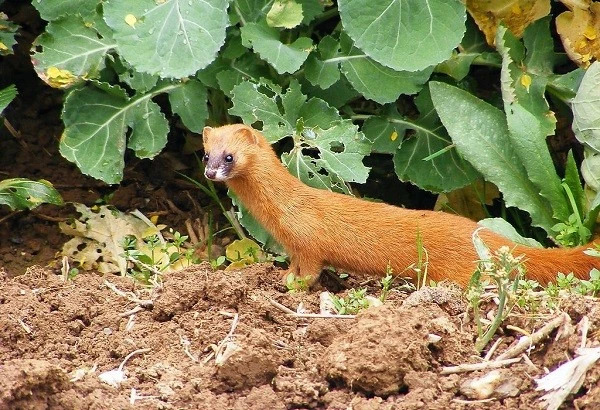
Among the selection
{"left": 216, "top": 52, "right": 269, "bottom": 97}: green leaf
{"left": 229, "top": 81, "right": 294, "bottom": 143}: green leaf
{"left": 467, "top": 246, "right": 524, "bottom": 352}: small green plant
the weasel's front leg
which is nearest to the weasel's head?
{"left": 229, "top": 81, "right": 294, "bottom": 143}: green leaf

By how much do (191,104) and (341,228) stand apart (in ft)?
4.59

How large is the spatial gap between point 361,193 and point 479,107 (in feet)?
3.79

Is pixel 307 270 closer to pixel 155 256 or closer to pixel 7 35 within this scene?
pixel 155 256

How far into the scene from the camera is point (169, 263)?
17.8 feet

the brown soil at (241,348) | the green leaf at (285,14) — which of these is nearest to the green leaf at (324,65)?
the green leaf at (285,14)

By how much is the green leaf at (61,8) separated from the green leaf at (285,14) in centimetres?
112

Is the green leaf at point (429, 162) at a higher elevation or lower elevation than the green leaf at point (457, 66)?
lower

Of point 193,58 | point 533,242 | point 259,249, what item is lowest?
point 259,249

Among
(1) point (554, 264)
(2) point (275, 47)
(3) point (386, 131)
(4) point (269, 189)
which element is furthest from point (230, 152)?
(1) point (554, 264)

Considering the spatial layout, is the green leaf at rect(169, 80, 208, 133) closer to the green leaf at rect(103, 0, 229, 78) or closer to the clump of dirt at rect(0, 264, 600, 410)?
the green leaf at rect(103, 0, 229, 78)

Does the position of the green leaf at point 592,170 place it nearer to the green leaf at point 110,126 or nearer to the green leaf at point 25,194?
the green leaf at point 110,126

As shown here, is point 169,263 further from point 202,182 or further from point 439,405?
point 439,405

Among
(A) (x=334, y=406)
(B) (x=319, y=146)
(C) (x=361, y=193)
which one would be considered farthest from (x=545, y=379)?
(C) (x=361, y=193)

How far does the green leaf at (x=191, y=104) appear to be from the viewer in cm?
593
